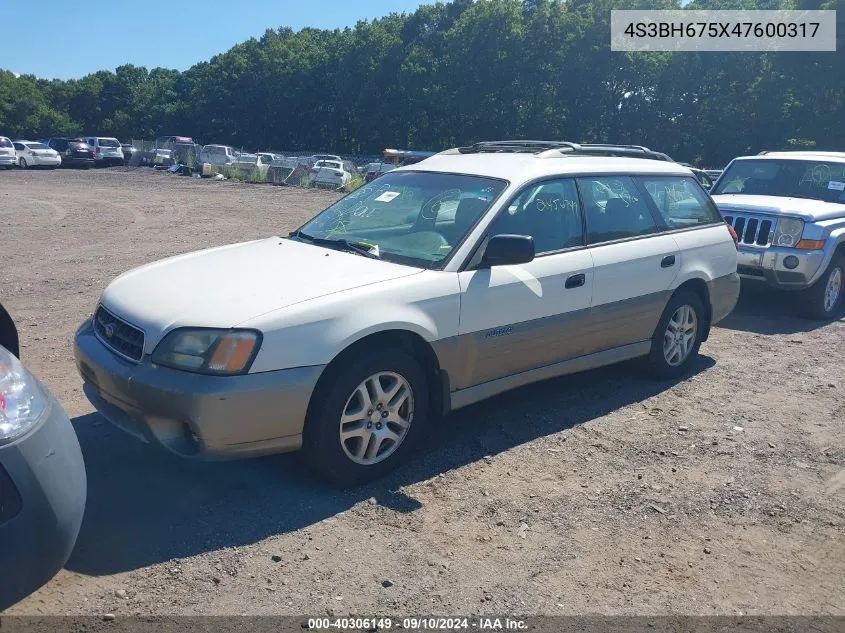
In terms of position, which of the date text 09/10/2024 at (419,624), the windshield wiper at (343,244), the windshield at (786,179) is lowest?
the date text 09/10/2024 at (419,624)

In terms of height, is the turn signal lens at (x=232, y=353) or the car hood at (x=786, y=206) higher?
the car hood at (x=786, y=206)

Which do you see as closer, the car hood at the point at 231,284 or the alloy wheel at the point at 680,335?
the car hood at the point at 231,284

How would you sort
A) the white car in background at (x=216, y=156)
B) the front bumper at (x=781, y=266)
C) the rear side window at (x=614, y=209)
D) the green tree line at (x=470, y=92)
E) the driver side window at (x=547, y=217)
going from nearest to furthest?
the driver side window at (x=547, y=217), the rear side window at (x=614, y=209), the front bumper at (x=781, y=266), the white car in background at (x=216, y=156), the green tree line at (x=470, y=92)

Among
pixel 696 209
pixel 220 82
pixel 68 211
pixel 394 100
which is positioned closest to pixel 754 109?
pixel 394 100

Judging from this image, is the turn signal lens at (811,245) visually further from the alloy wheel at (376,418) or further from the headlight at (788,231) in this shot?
the alloy wheel at (376,418)

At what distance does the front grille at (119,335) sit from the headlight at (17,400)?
3.54 ft

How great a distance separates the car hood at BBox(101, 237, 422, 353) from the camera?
3871mm

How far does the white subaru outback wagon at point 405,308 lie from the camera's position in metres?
3.77

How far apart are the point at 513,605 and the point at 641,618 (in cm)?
53

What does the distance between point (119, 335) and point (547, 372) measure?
266 centimetres

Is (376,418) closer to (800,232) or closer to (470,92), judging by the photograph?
(800,232)

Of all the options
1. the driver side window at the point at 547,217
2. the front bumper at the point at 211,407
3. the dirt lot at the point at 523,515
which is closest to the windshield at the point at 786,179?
the dirt lot at the point at 523,515

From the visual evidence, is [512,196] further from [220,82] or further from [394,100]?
[220,82]

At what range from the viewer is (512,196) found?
493 centimetres
